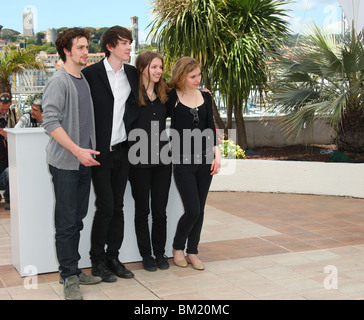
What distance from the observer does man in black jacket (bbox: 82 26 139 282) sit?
3.98m

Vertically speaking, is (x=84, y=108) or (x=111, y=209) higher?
(x=84, y=108)

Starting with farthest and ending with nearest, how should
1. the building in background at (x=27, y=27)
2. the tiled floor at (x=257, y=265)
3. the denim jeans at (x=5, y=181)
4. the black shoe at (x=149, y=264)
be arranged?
the building in background at (x=27, y=27) → the denim jeans at (x=5, y=181) → the black shoe at (x=149, y=264) → the tiled floor at (x=257, y=265)

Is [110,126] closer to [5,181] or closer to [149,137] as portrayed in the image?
[149,137]

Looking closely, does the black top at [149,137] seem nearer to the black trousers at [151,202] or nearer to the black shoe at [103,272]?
the black trousers at [151,202]

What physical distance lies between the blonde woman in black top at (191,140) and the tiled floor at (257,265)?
0.43m

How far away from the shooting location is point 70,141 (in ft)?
11.8

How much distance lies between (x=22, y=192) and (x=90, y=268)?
2.84 feet

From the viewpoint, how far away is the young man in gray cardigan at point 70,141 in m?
3.63

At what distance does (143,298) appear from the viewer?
385 cm

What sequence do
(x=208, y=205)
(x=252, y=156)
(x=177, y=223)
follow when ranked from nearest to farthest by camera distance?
(x=177, y=223) → (x=208, y=205) → (x=252, y=156)

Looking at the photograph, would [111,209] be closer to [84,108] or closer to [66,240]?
[66,240]

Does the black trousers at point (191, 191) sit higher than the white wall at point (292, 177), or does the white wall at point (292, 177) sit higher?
the black trousers at point (191, 191)

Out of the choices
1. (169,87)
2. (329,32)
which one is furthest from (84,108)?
(329,32)

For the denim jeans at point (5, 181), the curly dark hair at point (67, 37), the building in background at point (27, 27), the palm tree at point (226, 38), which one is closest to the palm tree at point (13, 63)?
the building in background at point (27, 27)
